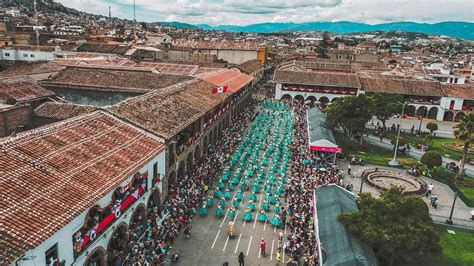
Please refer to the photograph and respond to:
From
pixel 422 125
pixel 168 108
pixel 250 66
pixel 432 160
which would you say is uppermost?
pixel 168 108

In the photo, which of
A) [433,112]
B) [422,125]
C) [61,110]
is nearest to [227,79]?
[61,110]

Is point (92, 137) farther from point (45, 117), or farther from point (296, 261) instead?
point (296, 261)

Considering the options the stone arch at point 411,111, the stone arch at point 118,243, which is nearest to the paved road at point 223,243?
the stone arch at point 118,243

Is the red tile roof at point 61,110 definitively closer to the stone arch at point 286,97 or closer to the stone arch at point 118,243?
the stone arch at point 118,243

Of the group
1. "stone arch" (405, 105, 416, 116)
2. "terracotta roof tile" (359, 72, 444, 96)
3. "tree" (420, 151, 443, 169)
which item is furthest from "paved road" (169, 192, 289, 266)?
"stone arch" (405, 105, 416, 116)

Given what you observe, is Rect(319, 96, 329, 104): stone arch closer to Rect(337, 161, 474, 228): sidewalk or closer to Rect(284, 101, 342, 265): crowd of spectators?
Rect(284, 101, 342, 265): crowd of spectators

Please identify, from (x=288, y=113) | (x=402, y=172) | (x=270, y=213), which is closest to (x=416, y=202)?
(x=270, y=213)

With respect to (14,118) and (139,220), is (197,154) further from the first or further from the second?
(14,118)
